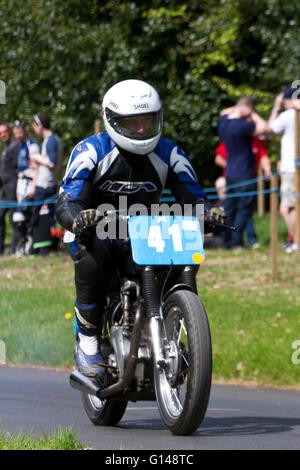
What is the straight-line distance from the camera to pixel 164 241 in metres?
6.02

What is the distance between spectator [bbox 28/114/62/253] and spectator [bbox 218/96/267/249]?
2286mm

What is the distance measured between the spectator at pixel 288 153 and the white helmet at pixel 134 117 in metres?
7.12

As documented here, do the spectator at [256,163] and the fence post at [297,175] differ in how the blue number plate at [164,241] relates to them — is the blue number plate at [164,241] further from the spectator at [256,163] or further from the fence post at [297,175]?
the spectator at [256,163]

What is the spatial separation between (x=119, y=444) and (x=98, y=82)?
14341 mm

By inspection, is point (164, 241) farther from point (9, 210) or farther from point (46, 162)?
point (9, 210)

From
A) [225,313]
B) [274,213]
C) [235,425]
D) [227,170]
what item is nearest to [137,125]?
[235,425]

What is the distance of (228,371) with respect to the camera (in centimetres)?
891

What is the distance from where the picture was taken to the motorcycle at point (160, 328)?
5.59 metres

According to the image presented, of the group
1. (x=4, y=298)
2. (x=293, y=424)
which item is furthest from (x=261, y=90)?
(x=293, y=424)

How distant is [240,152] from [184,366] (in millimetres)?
9070

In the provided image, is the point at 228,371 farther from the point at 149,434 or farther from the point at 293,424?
the point at 149,434

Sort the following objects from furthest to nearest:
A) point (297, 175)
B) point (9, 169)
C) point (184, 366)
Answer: point (9, 169)
point (297, 175)
point (184, 366)

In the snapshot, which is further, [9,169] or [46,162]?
[9,169]

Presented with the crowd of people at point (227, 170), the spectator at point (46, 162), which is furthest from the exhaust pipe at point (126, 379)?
the spectator at point (46, 162)
